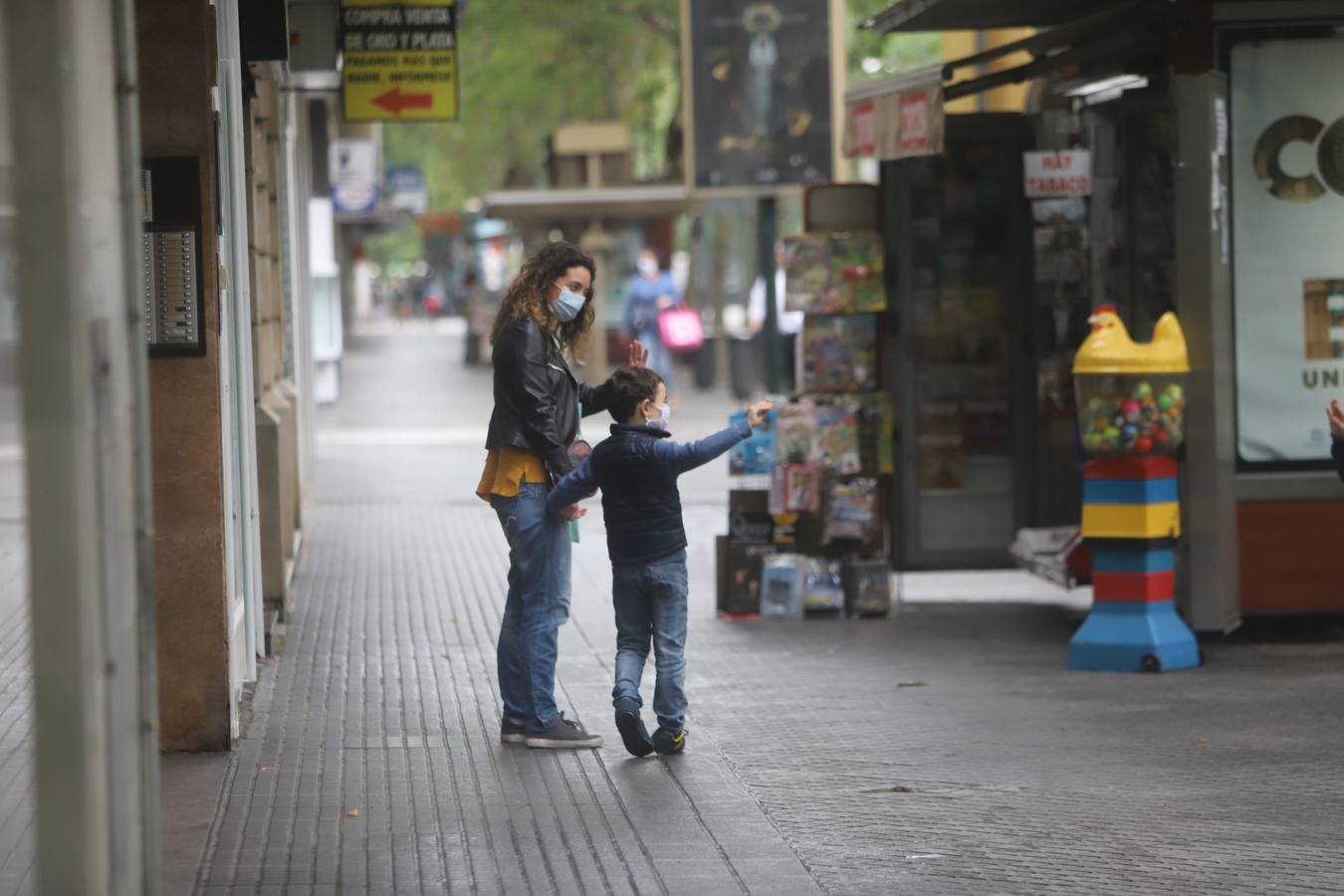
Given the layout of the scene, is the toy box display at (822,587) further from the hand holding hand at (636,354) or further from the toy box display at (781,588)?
the hand holding hand at (636,354)

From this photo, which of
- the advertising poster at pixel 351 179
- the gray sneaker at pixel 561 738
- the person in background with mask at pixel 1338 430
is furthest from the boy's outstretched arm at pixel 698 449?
the advertising poster at pixel 351 179

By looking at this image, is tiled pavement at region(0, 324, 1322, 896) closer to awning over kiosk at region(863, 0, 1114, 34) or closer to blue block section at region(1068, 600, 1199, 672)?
blue block section at region(1068, 600, 1199, 672)

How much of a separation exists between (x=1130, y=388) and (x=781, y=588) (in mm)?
2535

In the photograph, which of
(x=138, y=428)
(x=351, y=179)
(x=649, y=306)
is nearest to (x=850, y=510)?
(x=138, y=428)

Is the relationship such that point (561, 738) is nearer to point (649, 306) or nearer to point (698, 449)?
point (698, 449)

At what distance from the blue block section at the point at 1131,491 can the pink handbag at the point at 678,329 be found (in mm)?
20271

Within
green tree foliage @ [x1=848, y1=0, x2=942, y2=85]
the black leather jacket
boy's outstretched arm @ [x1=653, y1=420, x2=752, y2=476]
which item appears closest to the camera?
boy's outstretched arm @ [x1=653, y1=420, x2=752, y2=476]

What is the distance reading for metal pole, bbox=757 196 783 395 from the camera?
25453 mm

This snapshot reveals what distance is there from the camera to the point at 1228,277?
999cm

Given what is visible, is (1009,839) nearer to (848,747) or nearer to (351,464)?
A: (848,747)

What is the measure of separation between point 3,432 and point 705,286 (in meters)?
32.2

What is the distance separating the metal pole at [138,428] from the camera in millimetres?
4688

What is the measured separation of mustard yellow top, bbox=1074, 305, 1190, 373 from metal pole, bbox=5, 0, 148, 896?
5.77 metres

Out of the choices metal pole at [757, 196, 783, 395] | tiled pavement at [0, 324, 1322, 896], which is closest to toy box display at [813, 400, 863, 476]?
tiled pavement at [0, 324, 1322, 896]
